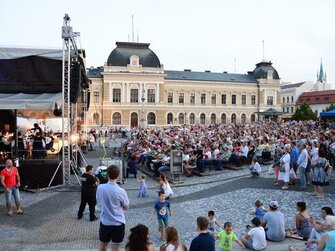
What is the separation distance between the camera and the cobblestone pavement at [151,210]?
326 inches

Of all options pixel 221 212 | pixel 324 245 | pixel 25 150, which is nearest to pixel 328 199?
pixel 221 212

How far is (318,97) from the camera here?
83.4 m

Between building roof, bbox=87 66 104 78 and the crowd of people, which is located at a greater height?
building roof, bbox=87 66 104 78

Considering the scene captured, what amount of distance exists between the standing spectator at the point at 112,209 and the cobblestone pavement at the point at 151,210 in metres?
2.07

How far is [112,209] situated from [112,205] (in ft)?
0.20

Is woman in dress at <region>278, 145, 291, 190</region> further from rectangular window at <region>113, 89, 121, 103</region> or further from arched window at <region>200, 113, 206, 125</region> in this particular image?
arched window at <region>200, 113, 206, 125</region>

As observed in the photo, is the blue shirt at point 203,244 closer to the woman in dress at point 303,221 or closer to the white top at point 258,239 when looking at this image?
the white top at point 258,239

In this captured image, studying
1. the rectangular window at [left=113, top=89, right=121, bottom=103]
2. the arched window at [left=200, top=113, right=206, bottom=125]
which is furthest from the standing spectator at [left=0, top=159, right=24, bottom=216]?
the arched window at [left=200, top=113, right=206, bottom=125]

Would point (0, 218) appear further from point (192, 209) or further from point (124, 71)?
point (124, 71)

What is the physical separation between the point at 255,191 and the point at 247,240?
614cm

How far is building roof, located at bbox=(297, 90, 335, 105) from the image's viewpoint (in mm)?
80363

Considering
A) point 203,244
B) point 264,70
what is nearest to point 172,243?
point 203,244

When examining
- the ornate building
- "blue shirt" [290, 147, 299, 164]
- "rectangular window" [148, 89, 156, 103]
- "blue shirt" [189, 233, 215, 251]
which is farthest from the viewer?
"rectangular window" [148, 89, 156, 103]

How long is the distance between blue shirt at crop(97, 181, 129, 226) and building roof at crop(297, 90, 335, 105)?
81.3m
